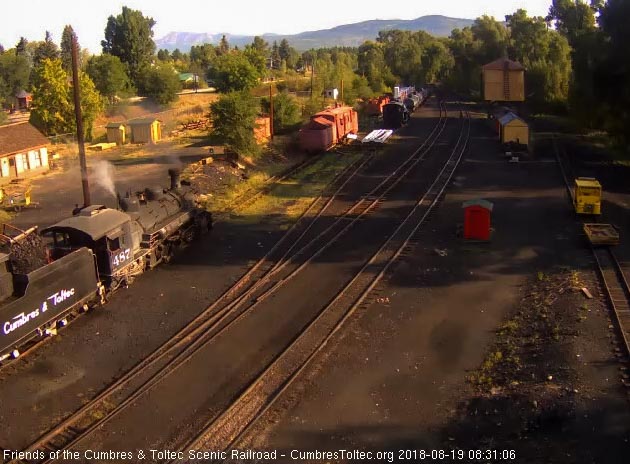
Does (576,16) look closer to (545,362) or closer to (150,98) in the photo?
(150,98)

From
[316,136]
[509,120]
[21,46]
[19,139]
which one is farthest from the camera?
[21,46]

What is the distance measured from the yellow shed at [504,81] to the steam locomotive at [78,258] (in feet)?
170

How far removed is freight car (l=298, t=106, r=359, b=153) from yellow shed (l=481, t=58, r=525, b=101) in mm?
25873

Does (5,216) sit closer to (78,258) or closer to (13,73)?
(78,258)

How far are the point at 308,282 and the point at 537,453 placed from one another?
879cm

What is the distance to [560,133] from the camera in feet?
156

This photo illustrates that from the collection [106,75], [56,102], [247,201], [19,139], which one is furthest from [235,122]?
[106,75]

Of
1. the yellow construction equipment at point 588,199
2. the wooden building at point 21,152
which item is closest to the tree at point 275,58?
the wooden building at point 21,152

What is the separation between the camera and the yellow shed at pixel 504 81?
62.4 meters

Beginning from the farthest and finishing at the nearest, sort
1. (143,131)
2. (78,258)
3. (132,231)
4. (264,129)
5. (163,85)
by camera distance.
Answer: (163,85)
(143,131)
(264,129)
(132,231)
(78,258)

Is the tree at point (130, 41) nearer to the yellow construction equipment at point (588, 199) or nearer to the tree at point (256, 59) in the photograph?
the tree at point (256, 59)

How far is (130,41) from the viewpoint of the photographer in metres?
85.8

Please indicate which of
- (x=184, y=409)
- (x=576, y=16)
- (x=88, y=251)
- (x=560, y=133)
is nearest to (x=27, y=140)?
(x=88, y=251)

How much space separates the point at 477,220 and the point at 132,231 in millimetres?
11445
